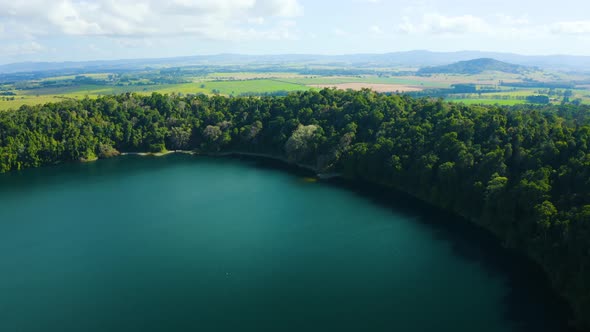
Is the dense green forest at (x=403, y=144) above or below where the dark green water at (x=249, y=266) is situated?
above

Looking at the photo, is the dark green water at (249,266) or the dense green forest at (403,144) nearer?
the dark green water at (249,266)

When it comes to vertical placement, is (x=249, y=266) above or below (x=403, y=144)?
below

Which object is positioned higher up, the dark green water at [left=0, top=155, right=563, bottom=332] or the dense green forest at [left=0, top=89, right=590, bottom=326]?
the dense green forest at [left=0, top=89, right=590, bottom=326]

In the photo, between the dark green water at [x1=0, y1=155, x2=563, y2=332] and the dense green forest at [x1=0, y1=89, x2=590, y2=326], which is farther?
the dense green forest at [x1=0, y1=89, x2=590, y2=326]

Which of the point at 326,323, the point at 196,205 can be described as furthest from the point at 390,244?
the point at 196,205

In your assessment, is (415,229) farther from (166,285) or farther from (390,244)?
(166,285)
